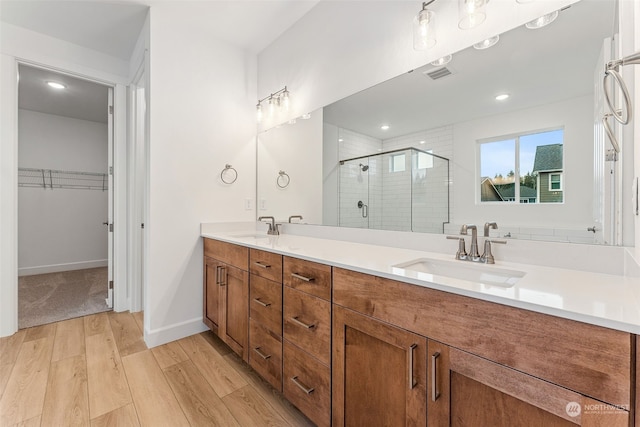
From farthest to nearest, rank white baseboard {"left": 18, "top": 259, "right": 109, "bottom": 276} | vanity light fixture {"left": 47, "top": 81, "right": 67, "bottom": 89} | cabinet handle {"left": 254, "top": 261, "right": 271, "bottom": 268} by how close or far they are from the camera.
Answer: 1. white baseboard {"left": 18, "top": 259, "right": 109, "bottom": 276}
2. vanity light fixture {"left": 47, "top": 81, "right": 67, "bottom": 89}
3. cabinet handle {"left": 254, "top": 261, "right": 271, "bottom": 268}

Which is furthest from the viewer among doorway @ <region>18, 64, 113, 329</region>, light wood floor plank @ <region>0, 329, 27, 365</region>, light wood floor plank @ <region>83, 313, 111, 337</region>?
doorway @ <region>18, 64, 113, 329</region>

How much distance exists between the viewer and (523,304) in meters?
0.69

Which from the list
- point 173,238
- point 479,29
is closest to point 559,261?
point 479,29

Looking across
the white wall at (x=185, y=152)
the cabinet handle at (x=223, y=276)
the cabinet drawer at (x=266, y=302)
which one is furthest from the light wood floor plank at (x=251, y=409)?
the white wall at (x=185, y=152)

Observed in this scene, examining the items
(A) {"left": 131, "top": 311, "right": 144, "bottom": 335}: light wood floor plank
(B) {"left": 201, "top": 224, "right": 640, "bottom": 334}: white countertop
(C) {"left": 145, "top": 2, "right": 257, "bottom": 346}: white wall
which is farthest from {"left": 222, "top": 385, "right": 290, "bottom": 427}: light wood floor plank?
(A) {"left": 131, "top": 311, "right": 144, "bottom": 335}: light wood floor plank

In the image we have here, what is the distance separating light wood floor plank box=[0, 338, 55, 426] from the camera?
1.44m

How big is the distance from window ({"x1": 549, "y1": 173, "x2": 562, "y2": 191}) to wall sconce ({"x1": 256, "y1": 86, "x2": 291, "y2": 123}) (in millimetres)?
1965

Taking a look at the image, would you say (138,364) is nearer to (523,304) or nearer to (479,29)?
(523,304)

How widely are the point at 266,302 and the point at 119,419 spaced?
0.91 meters

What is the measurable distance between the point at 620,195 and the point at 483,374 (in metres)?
0.82

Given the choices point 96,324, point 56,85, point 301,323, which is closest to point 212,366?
point 301,323

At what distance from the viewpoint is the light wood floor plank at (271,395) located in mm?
1412

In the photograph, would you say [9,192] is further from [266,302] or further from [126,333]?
[266,302]

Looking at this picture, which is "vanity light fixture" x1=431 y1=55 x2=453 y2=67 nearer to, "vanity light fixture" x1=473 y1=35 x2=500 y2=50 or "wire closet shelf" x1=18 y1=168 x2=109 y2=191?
"vanity light fixture" x1=473 y1=35 x2=500 y2=50
